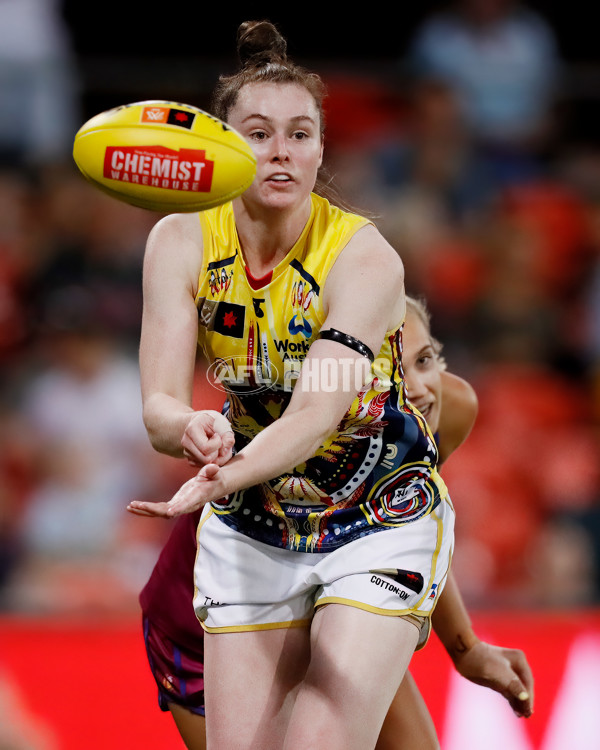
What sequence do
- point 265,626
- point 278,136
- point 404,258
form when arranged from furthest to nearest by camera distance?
point 404,258 → point 265,626 → point 278,136

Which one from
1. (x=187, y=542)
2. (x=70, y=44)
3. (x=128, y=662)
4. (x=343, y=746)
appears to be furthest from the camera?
(x=70, y=44)

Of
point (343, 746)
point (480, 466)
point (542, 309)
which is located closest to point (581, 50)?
point (542, 309)

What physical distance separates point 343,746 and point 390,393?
72 centimetres

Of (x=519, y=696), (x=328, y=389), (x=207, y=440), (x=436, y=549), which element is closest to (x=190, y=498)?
(x=207, y=440)

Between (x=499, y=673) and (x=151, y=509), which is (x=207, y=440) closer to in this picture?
(x=151, y=509)

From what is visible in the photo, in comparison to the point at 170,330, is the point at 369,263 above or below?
above

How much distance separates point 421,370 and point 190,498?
114cm

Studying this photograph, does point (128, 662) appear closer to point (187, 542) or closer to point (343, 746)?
point (187, 542)

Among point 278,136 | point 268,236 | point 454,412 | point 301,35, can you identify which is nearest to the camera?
point 278,136

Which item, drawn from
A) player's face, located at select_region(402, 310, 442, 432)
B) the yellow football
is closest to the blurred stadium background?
player's face, located at select_region(402, 310, 442, 432)

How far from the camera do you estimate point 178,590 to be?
3.07 m

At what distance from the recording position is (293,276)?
7.97ft

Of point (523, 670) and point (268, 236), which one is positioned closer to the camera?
point (268, 236)

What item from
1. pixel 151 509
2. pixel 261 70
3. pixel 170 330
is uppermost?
pixel 261 70
